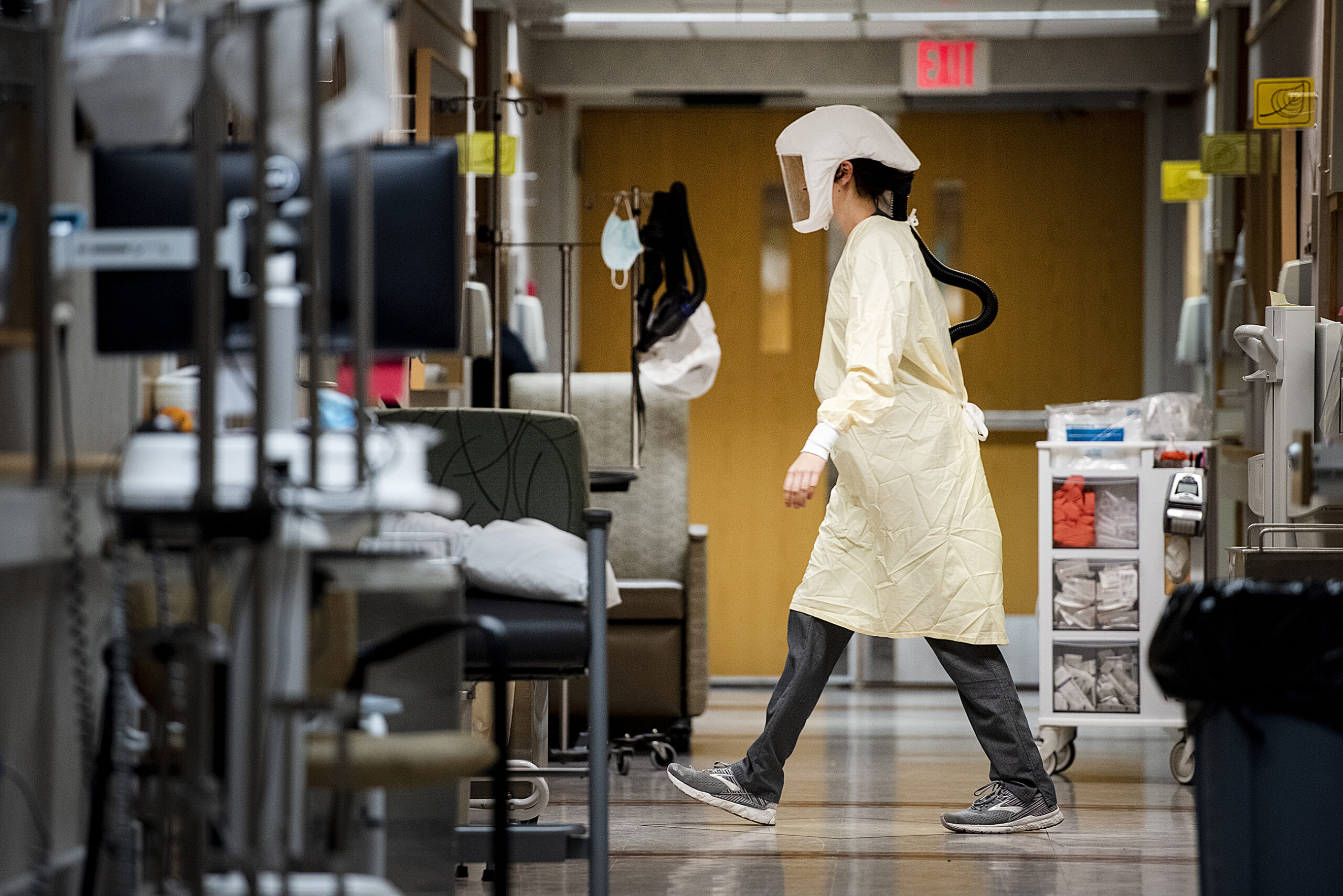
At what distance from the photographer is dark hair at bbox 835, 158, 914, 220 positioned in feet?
11.1

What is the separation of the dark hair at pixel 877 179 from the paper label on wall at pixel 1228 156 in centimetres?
197

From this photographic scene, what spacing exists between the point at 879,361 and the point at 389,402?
1.31m

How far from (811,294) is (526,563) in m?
3.67

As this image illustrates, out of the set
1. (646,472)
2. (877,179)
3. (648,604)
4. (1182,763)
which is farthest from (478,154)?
(1182,763)

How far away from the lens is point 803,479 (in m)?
3.00

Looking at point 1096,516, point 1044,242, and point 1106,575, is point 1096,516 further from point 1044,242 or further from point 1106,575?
point 1044,242

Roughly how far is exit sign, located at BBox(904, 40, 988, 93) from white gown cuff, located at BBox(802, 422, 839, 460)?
3064 millimetres

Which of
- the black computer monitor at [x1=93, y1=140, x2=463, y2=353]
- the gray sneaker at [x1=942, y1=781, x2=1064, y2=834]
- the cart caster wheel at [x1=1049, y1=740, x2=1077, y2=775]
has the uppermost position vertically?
the black computer monitor at [x1=93, y1=140, x2=463, y2=353]

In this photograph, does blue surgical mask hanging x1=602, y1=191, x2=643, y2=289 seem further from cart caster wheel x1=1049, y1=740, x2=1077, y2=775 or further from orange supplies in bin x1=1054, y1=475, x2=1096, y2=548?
cart caster wheel x1=1049, y1=740, x2=1077, y2=775

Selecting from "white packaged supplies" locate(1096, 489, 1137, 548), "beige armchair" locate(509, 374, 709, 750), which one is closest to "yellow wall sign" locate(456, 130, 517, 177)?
"beige armchair" locate(509, 374, 709, 750)

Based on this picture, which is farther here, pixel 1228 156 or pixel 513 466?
pixel 1228 156

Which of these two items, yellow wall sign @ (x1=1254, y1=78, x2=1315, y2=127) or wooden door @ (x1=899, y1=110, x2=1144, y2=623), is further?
wooden door @ (x1=899, y1=110, x2=1144, y2=623)

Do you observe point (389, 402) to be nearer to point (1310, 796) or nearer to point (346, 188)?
point (346, 188)

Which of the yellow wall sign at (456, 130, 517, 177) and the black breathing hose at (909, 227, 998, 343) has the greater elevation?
the yellow wall sign at (456, 130, 517, 177)
